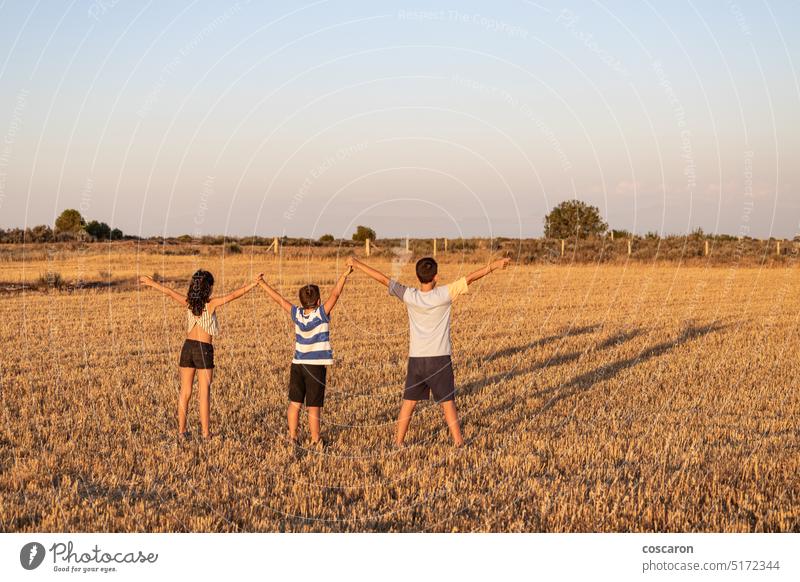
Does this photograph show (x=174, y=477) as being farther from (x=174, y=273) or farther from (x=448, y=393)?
(x=174, y=273)

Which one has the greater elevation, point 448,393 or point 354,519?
point 448,393

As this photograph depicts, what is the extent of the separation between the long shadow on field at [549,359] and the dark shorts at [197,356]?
4569 mm

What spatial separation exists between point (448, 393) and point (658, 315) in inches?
694

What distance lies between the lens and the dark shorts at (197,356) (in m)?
9.72

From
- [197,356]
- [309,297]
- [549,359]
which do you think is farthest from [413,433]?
[549,359]

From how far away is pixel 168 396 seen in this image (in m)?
12.3

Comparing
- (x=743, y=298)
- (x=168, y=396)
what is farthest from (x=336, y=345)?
(x=743, y=298)

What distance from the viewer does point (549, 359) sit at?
16219 millimetres

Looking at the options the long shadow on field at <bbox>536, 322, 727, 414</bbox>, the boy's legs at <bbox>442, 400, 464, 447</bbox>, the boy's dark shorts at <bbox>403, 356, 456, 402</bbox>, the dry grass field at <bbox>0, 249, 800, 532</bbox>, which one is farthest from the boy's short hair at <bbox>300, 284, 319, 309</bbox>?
Answer: the long shadow on field at <bbox>536, 322, 727, 414</bbox>

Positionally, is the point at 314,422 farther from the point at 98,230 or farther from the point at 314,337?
the point at 98,230

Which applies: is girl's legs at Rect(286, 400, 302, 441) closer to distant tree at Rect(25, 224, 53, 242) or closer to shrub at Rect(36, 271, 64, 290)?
shrub at Rect(36, 271, 64, 290)

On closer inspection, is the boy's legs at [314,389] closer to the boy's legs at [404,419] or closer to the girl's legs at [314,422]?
the girl's legs at [314,422]

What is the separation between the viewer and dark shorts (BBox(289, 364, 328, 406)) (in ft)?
30.8

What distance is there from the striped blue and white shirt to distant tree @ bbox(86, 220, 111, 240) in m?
73.4
